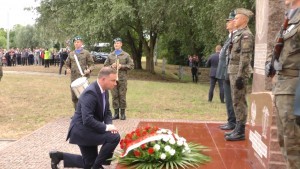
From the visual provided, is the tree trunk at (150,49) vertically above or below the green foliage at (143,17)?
below

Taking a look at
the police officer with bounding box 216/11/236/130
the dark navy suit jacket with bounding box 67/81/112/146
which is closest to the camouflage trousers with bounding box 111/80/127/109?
the police officer with bounding box 216/11/236/130

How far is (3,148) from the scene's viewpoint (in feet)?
22.7

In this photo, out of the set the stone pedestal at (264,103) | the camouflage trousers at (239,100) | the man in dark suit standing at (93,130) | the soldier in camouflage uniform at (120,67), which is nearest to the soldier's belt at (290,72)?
the stone pedestal at (264,103)

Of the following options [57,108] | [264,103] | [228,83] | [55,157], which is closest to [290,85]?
[264,103]

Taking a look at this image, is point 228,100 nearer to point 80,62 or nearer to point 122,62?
point 122,62

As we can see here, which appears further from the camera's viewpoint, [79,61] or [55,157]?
[79,61]

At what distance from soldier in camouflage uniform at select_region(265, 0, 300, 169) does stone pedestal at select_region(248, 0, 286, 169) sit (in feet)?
2.63

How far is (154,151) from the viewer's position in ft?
17.2

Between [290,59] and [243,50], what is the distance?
7.88 ft

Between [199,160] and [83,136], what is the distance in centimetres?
161

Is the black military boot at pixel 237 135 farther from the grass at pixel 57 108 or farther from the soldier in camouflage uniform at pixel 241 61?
the grass at pixel 57 108

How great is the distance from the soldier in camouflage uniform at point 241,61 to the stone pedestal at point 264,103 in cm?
41

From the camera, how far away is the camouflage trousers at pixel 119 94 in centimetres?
976

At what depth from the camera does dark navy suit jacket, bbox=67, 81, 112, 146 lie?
504 cm
